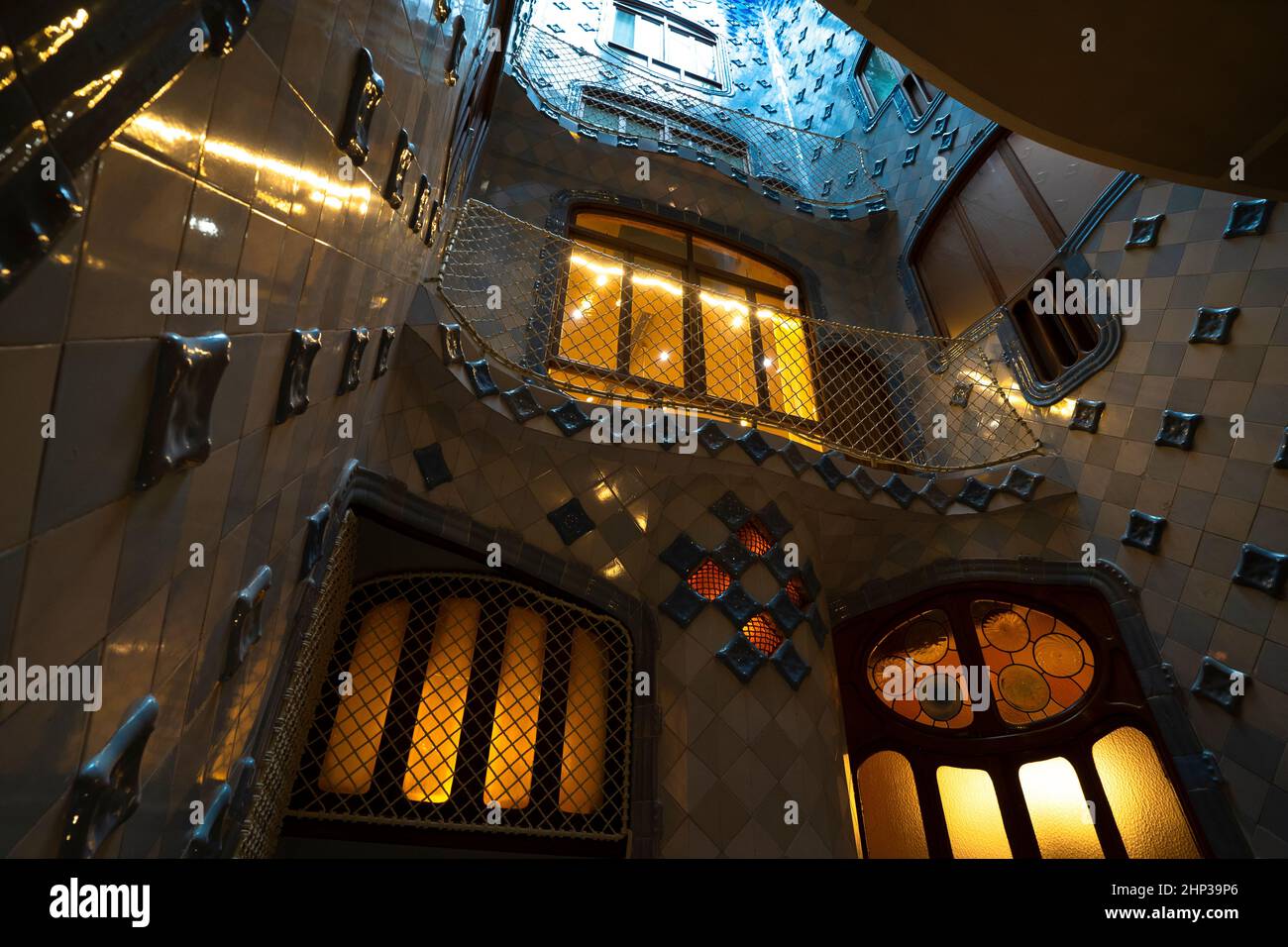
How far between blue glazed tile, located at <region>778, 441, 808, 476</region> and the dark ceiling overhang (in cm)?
205

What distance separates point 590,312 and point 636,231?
1610 mm

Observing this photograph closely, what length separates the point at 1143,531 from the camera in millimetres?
3496

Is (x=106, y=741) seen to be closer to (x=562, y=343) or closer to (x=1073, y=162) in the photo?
(x=562, y=343)

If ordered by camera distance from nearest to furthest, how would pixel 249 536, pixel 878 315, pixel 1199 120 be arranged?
pixel 249 536 < pixel 1199 120 < pixel 878 315

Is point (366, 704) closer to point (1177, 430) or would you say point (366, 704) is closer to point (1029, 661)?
point (1029, 661)

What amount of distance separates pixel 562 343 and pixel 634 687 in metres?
2.37

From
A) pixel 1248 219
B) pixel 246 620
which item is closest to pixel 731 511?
pixel 246 620

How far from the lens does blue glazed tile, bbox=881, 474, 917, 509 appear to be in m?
4.06

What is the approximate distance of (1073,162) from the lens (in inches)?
175

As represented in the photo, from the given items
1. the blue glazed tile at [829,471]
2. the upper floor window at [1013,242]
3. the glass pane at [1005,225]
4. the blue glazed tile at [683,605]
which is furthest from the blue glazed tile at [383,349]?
the glass pane at [1005,225]

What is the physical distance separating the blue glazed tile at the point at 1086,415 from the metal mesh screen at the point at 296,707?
14.1 ft

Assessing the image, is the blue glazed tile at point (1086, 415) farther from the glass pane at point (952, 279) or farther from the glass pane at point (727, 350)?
the glass pane at point (727, 350)

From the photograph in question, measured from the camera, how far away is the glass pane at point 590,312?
433 centimetres

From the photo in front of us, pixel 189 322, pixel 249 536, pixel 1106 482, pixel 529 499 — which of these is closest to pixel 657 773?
pixel 529 499
